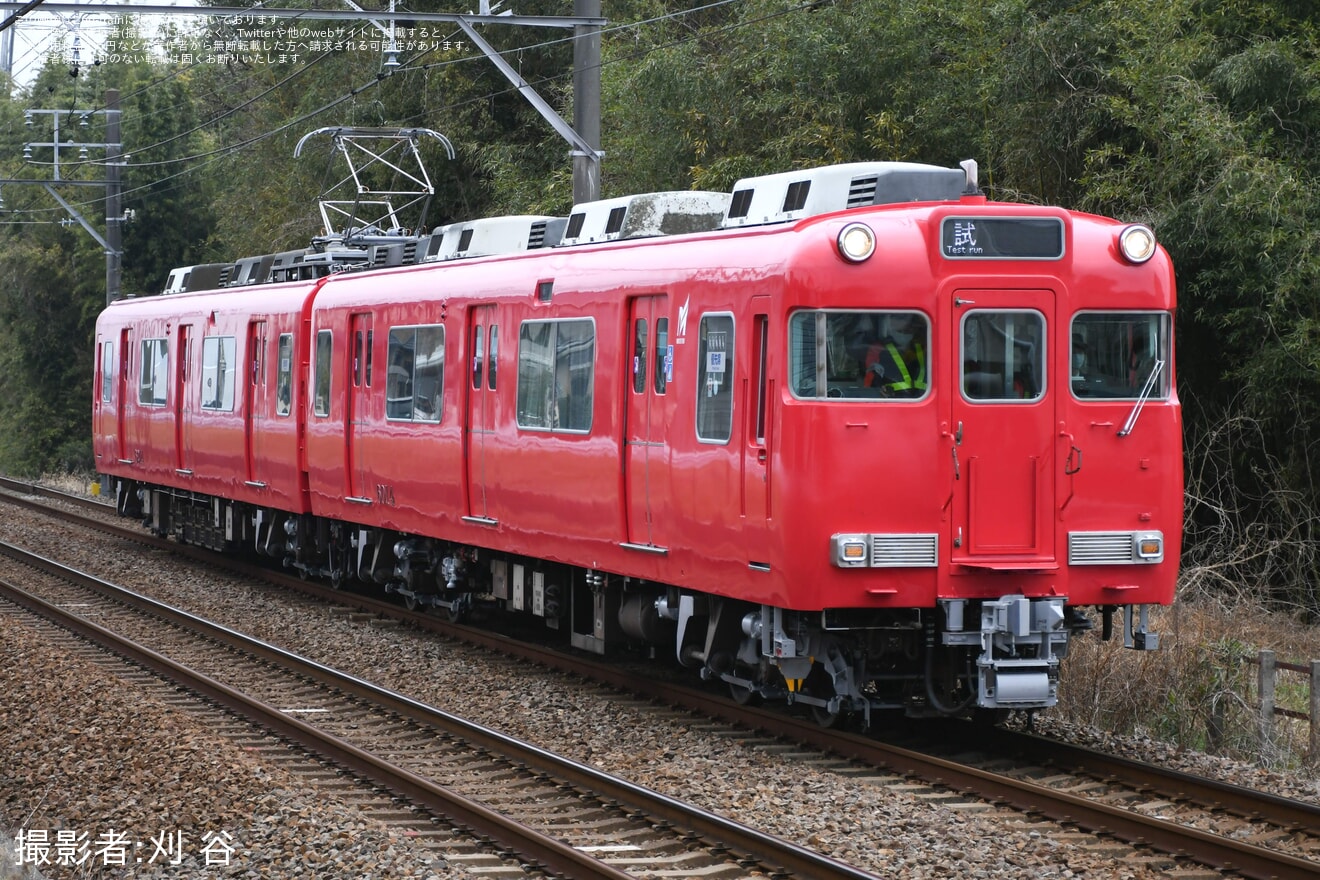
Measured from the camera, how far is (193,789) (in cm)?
849

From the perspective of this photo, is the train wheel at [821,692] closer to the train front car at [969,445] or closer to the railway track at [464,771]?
the train front car at [969,445]

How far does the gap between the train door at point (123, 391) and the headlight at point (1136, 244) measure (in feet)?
54.2

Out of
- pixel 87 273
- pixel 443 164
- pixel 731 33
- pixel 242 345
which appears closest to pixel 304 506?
pixel 242 345

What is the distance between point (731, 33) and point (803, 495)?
1413 cm

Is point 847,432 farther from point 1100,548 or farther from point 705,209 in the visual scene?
point 705,209

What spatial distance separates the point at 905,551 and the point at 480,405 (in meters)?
5.03

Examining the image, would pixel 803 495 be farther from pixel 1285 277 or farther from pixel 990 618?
pixel 1285 277

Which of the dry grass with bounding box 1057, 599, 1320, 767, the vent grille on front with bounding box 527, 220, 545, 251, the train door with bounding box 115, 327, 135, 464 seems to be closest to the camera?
the dry grass with bounding box 1057, 599, 1320, 767

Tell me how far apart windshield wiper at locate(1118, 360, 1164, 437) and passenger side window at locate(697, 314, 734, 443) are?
2159mm

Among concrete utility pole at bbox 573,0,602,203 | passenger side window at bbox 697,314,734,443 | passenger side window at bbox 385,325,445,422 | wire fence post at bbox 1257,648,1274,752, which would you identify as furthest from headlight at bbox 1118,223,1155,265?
concrete utility pole at bbox 573,0,602,203

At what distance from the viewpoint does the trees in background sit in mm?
15266

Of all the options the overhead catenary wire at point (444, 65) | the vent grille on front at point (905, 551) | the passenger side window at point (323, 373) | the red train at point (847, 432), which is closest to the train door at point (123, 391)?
the overhead catenary wire at point (444, 65)

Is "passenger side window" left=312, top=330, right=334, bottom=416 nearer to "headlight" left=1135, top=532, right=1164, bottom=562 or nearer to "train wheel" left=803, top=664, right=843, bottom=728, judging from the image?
"train wheel" left=803, top=664, right=843, bottom=728

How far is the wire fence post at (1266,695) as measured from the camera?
9.98m
